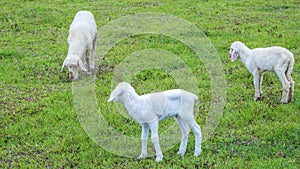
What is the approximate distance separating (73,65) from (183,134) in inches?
197

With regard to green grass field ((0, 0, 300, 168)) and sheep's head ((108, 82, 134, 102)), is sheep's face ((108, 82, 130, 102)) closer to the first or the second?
sheep's head ((108, 82, 134, 102))

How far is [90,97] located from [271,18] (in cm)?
896

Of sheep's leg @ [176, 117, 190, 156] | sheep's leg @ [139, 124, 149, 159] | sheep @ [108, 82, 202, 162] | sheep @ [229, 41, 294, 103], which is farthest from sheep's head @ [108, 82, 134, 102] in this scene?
sheep @ [229, 41, 294, 103]

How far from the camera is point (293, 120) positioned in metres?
8.78

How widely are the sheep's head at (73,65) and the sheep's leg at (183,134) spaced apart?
15.7ft

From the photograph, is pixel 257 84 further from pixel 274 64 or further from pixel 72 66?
pixel 72 66

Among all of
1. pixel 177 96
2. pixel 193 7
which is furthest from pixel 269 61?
pixel 193 7

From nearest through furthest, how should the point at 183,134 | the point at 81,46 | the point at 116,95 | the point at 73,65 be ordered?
the point at 116,95
the point at 183,134
the point at 73,65
the point at 81,46

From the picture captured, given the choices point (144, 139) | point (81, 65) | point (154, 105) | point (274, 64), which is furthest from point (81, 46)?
point (154, 105)

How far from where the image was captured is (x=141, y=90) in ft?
35.4

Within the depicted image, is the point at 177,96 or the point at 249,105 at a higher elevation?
the point at 177,96

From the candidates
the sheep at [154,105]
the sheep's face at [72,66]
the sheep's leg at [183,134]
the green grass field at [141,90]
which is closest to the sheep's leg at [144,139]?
the sheep at [154,105]

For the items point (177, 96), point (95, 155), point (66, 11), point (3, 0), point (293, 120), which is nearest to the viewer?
point (177, 96)

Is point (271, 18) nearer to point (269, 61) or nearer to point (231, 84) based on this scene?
point (231, 84)
